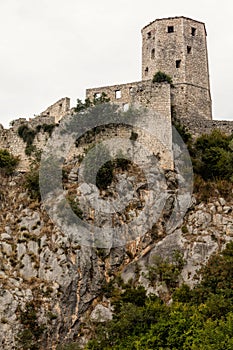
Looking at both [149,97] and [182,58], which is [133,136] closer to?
[149,97]

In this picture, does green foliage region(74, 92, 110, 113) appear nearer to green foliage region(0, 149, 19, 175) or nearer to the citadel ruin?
the citadel ruin

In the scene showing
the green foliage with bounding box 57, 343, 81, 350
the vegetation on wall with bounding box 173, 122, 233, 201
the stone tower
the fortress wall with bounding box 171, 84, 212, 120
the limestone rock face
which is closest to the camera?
the green foliage with bounding box 57, 343, 81, 350

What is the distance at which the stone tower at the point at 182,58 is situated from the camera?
41062 millimetres

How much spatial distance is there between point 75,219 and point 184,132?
959 cm

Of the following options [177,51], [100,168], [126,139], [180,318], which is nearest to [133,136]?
[126,139]

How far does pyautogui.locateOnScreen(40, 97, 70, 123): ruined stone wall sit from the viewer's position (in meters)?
41.2

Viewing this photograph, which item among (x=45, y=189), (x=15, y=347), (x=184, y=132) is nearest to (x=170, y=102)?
(x=184, y=132)

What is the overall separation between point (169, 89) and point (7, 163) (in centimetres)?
1154

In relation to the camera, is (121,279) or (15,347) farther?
(121,279)

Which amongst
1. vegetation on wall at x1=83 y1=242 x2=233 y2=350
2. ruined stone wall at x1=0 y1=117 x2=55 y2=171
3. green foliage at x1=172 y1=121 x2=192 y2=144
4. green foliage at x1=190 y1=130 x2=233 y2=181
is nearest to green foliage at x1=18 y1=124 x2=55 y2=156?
ruined stone wall at x1=0 y1=117 x2=55 y2=171

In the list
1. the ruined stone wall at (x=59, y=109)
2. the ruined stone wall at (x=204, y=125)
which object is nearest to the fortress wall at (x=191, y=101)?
the ruined stone wall at (x=204, y=125)

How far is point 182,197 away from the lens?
35500 mm

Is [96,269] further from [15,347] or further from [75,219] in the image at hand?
[15,347]

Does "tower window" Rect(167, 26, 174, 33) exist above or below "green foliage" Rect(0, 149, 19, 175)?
above
